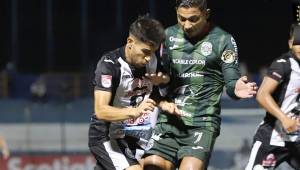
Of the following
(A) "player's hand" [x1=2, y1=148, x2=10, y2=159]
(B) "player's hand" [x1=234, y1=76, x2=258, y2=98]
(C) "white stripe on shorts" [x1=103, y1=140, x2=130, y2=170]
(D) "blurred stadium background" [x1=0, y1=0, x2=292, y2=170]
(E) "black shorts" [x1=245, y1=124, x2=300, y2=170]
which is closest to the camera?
(B) "player's hand" [x1=234, y1=76, x2=258, y2=98]

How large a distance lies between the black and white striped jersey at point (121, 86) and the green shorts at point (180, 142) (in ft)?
0.41

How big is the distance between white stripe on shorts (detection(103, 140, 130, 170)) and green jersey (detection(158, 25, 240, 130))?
0.48 m

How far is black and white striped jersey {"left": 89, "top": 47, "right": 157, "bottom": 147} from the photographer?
5344 millimetres

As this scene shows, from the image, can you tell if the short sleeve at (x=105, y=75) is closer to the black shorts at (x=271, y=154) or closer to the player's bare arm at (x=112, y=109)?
the player's bare arm at (x=112, y=109)

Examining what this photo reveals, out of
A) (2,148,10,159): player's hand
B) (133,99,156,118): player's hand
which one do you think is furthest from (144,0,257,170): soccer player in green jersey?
(2,148,10,159): player's hand

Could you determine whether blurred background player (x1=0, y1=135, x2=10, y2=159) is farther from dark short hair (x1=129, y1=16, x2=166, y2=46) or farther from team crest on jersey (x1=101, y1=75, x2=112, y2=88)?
dark short hair (x1=129, y1=16, x2=166, y2=46)

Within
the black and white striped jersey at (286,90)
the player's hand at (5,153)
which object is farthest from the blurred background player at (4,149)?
the black and white striped jersey at (286,90)

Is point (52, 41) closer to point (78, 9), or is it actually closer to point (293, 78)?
point (78, 9)

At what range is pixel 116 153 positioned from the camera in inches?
223

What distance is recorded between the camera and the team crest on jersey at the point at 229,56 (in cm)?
561

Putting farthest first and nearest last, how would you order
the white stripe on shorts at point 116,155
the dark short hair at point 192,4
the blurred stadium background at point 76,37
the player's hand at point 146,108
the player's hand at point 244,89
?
the blurred stadium background at point 76,37 → the white stripe on shorts at point 116,155 → the dark short hair at point 192,4 → the player's hand at point 244,89 → the player's hand at point 146,108

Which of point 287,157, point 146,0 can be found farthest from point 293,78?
point 146,0

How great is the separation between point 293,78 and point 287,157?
0.71 metres

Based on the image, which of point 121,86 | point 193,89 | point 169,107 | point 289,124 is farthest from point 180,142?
point 289,124
